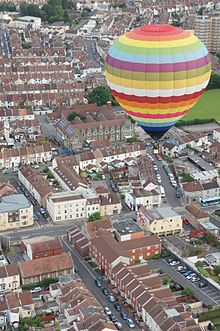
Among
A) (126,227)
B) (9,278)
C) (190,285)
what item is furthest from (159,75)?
(9,278)

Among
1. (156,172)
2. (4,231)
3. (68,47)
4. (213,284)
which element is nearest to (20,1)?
(68,47)

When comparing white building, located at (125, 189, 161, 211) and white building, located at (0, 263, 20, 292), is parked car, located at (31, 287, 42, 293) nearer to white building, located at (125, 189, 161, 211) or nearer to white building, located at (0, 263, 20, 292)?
white building, located at (0, 263, 20, 292)

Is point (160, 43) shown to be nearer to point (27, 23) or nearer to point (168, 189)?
point (168, 189)

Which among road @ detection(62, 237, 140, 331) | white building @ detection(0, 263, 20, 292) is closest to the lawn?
road @ detection(62, 237, 140, 331)

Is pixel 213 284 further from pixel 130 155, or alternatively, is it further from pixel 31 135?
pixel 31 135

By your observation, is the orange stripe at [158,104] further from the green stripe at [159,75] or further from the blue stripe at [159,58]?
the blue stripe at [159,58]

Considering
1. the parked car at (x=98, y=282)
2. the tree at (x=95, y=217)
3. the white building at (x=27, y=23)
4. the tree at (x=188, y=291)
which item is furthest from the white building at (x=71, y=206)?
the white building at (x=27, y=23)
